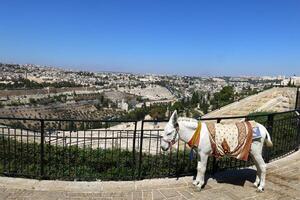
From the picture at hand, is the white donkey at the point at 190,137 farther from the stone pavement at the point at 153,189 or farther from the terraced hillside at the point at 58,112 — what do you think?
the terraced hillside at the point at 58,112

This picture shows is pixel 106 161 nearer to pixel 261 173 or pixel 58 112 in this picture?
pixel 261 173

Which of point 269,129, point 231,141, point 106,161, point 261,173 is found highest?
point 231,141

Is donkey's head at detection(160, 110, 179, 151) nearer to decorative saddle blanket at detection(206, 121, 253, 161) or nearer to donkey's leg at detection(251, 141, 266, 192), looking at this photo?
decorative saddle blanket at detection(206, 121, 253, 161)

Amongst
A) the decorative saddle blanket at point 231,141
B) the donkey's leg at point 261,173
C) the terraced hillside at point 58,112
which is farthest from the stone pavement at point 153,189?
the terraced hillside at point 58,112

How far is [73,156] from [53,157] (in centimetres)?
43

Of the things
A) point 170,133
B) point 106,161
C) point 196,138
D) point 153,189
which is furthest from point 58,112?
point 196,138

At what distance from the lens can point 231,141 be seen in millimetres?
5430

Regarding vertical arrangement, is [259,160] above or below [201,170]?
above

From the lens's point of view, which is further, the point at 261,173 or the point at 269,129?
the point at 269,129

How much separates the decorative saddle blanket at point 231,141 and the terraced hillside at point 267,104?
16.5m

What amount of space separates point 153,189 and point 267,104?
1872 centimetres

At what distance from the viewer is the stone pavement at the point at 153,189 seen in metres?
5.30

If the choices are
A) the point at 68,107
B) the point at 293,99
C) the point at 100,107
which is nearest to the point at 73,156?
the point at 293,99

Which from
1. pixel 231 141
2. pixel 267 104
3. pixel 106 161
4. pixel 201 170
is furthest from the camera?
pixel 267 104
